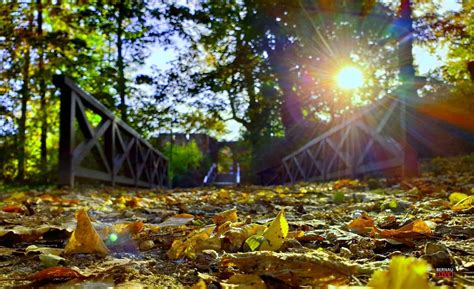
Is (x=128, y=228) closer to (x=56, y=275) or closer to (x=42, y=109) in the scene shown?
(x=56, y=275)

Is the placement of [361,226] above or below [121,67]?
below

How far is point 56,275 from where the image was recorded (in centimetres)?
81

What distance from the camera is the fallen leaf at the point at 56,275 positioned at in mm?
805

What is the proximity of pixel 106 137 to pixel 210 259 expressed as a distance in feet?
16.8

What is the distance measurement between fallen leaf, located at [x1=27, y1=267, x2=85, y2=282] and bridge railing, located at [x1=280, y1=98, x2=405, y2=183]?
15.5 feet

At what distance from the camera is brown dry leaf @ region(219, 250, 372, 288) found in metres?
0.71

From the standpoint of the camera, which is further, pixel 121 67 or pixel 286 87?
pixel 286 87

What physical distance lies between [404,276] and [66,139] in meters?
4.20

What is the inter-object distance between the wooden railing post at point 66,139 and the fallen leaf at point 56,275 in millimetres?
3618

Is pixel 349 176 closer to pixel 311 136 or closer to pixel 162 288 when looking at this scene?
pixel 162 288

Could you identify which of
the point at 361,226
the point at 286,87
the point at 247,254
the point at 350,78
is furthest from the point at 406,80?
the point at 286,87

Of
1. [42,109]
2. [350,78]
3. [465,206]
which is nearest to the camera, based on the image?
[465,206]

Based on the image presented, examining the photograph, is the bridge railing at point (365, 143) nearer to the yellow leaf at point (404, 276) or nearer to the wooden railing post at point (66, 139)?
the wooden railing post at point (66, 139)

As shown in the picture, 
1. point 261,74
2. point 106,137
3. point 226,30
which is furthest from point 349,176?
point 226,30
